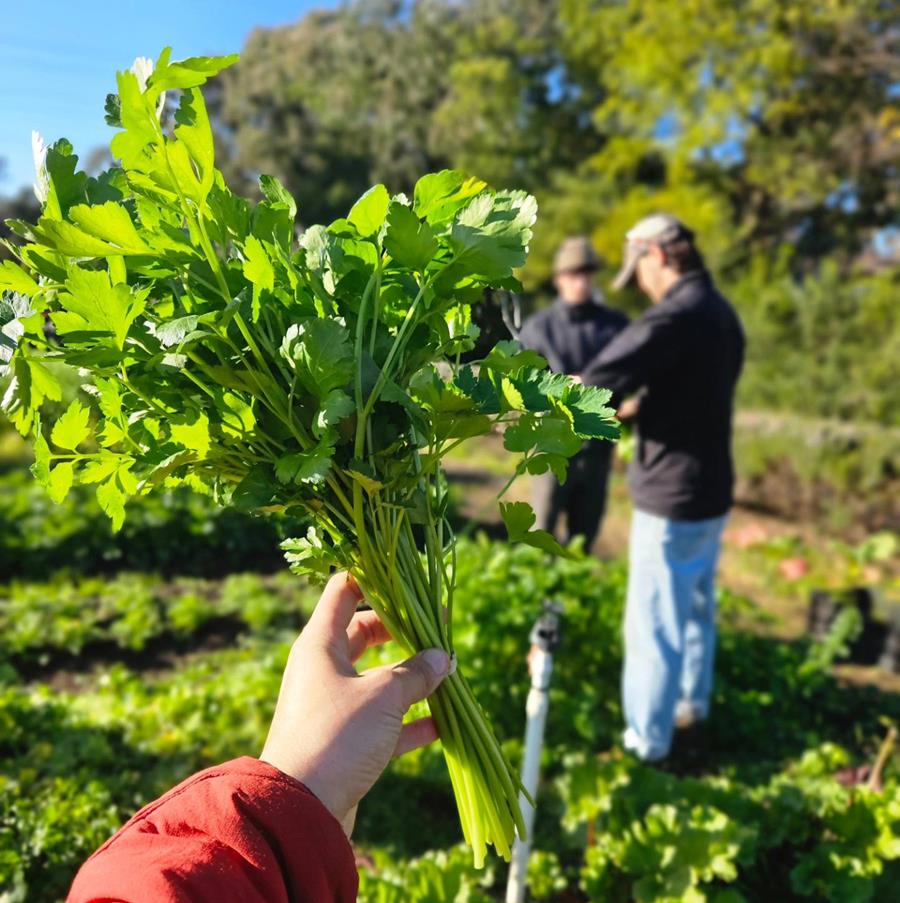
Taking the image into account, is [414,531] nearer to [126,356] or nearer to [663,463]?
[126,356]

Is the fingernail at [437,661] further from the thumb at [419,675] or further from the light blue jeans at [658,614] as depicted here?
the light blue jeans at [658,614]

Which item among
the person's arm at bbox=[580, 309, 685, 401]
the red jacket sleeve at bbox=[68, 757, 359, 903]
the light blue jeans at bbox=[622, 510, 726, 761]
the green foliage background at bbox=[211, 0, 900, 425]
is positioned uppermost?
the green foliage background at bbox=[211, 0, 900, 425]

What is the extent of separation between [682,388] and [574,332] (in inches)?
66.3

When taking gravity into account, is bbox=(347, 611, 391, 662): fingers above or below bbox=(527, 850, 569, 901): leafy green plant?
above

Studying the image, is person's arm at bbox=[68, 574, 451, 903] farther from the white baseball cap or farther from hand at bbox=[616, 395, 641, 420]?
the white baseball cap

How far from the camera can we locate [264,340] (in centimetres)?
111

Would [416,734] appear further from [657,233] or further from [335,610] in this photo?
[657,233]

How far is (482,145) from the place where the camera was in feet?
72.0

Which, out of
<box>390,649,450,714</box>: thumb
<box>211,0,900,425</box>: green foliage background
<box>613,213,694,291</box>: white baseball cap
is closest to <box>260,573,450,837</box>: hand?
<box>390,649,450,714</box>: thumb

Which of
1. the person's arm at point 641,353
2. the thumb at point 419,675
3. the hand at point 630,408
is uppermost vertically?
the person's arm at point 641,353

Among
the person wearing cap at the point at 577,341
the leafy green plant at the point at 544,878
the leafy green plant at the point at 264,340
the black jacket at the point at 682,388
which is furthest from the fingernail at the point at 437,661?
the person wearing cap at the point at 577,341

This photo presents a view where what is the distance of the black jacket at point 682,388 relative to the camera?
2.98 metres

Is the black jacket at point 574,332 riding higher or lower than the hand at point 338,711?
higher

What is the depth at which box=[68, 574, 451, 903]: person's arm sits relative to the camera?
900 millimetres
